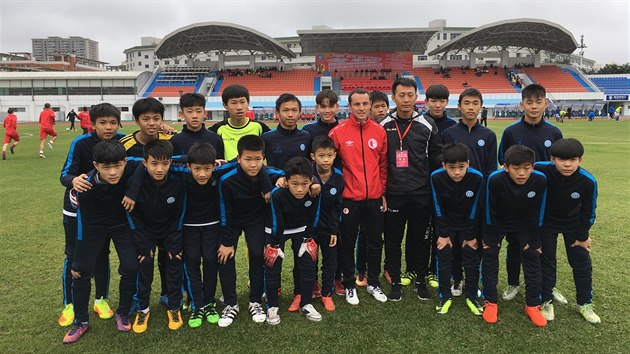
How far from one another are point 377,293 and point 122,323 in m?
2.26

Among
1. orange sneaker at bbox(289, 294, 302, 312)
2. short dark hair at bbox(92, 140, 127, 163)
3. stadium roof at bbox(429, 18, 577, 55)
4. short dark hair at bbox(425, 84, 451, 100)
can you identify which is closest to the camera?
short dark hair at bbox(92, 140, 127, 163)

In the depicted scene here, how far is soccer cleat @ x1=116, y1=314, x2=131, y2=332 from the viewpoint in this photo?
3.21 meters

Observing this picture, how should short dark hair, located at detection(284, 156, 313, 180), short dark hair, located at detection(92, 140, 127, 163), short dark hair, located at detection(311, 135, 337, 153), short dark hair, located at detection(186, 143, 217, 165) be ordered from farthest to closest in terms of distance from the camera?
short dark hair, located at detection(311, 135, 337, 153), short dark hair, located at detection(284, 156, 313, 180), short dark hair, located at detection(186, 143, 217, 165), short dark hair, located at detection(92, 140, 127, 163)

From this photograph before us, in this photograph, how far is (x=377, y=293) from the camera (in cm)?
376

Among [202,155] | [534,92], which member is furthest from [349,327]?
[534,92]

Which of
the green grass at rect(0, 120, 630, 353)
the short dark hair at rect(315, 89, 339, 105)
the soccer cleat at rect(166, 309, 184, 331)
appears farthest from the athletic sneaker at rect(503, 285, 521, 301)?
the soccer cleat at rect(166, 309, 184, 331)

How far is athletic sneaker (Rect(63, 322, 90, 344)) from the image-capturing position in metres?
3.04

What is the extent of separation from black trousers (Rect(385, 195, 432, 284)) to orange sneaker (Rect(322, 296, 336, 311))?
2.15 feet

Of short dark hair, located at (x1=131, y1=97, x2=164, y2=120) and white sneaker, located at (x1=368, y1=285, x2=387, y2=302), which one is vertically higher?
short dark hair, located at (x1=131, y1=97, x2=164, y2=120)

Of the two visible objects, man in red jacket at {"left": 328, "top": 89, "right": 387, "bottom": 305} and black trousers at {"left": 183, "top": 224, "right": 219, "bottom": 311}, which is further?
Result: man in red jacket at {"left": 328, "top": 89, "right": 387, "bottom": 305}

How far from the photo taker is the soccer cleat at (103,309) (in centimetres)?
343

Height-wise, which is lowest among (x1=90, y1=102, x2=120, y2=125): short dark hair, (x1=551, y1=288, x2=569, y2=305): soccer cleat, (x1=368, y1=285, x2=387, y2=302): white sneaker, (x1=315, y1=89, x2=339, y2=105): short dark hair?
(x1=368, y1=285, x2=387, y2=302): white sneaker

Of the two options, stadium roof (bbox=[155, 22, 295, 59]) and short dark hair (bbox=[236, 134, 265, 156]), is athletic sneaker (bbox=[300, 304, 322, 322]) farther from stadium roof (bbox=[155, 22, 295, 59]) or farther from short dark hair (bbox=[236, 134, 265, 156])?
stadium roof (bbox=[155, 22, 295, 59])

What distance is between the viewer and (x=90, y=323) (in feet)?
10.9
